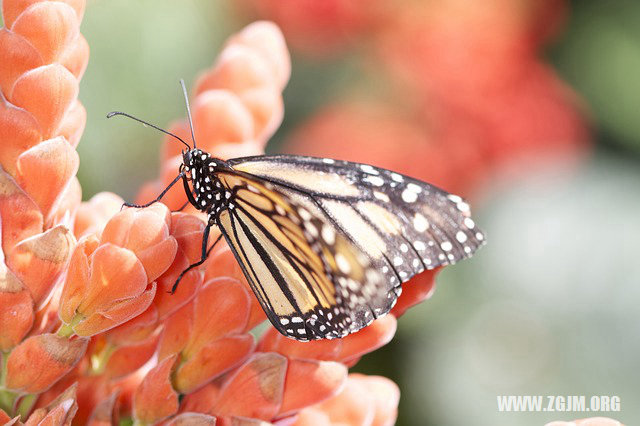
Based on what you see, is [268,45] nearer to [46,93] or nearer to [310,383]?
[46,93]

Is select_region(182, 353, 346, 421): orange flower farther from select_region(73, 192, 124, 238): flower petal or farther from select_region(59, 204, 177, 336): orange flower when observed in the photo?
select_region(73, 192, 124, 238): flower petal

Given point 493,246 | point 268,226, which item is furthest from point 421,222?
point 493,246

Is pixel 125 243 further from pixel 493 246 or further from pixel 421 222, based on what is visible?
pixel 493 246

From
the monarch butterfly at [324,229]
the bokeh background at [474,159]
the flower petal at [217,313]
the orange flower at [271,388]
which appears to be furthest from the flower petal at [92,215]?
the bokeh background at [474,159]

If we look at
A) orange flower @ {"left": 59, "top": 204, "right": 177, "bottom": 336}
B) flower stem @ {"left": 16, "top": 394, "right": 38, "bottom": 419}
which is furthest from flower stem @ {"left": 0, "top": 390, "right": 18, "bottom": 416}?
orange flower @ {"left": 59, "top": 204, "right": 177, "bottom": 336}

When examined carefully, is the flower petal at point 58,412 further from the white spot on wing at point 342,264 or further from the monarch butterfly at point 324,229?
the white spot on wing at point 342,264

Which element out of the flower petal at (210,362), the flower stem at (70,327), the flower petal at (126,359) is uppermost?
the flower stem at (70,327)
